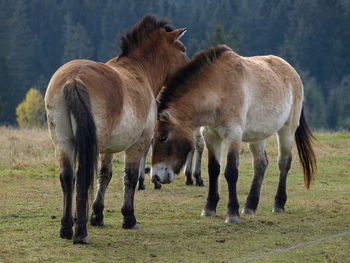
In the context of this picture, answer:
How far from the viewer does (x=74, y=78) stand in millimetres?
7285

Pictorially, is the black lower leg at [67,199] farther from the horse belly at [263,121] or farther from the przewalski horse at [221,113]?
the horse belly at [263,121]

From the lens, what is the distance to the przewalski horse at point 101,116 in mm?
7160

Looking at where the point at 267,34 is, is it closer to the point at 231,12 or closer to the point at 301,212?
the point at 231,12

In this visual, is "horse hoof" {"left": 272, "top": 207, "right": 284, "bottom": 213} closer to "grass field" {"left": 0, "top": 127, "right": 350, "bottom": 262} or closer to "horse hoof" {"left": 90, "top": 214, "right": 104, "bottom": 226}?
"grass field" {"left": 0, "top": 127, "right": 350, "bottom": 262}

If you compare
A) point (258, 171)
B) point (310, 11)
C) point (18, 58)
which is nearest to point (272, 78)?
point (258, 171)

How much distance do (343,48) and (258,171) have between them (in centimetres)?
7337

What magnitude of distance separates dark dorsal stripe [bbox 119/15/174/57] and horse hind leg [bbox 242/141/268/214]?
2.27 m

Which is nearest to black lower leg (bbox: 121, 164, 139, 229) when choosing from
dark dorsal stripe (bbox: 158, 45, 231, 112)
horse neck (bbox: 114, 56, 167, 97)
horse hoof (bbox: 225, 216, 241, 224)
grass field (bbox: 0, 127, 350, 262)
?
grass field (bbox: 0, 127, 350, 262)

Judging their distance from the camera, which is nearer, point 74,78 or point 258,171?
point 74,78

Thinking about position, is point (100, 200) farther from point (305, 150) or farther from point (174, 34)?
point (305, 150)

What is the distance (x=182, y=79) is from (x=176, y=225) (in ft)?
5.70

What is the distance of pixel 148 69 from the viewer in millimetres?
9219

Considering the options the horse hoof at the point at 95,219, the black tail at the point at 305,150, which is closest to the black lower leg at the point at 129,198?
the horse hoof at the point at 95,219

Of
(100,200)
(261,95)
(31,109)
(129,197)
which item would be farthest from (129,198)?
(31,109)
